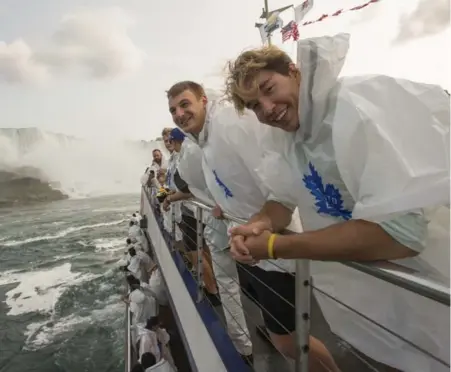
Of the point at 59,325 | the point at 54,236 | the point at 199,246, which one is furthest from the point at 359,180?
the point at 54,236

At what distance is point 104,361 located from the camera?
501 cm

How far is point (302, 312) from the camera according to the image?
3.32 feet

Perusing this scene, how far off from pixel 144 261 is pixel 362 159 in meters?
5.43

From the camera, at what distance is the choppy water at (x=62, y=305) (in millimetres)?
5266

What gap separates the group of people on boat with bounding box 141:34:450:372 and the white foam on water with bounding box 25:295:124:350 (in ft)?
17.8

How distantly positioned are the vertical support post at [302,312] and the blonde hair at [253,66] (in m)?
0.48

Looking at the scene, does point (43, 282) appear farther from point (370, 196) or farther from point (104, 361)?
Result: point (370, 196)

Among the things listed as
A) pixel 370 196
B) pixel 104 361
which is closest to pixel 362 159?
pixel 370 196

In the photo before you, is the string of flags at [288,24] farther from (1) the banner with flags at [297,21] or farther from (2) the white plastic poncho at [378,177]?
(2) the white plastic poncho at [378,177]

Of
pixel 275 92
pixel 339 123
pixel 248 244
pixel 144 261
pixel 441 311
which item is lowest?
pixel 144 261

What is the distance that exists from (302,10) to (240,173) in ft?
15.0

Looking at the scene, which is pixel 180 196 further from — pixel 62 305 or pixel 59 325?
pixel 62 305

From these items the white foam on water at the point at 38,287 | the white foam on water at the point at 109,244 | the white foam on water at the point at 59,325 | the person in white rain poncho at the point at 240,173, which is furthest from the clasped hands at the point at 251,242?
the white foam on water at the point at 109,244

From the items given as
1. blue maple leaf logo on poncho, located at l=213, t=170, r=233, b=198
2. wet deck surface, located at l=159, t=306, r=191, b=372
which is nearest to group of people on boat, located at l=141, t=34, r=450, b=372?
blue maple leaf logo on poncho, located at l=213, t=170, r=233, b=198
